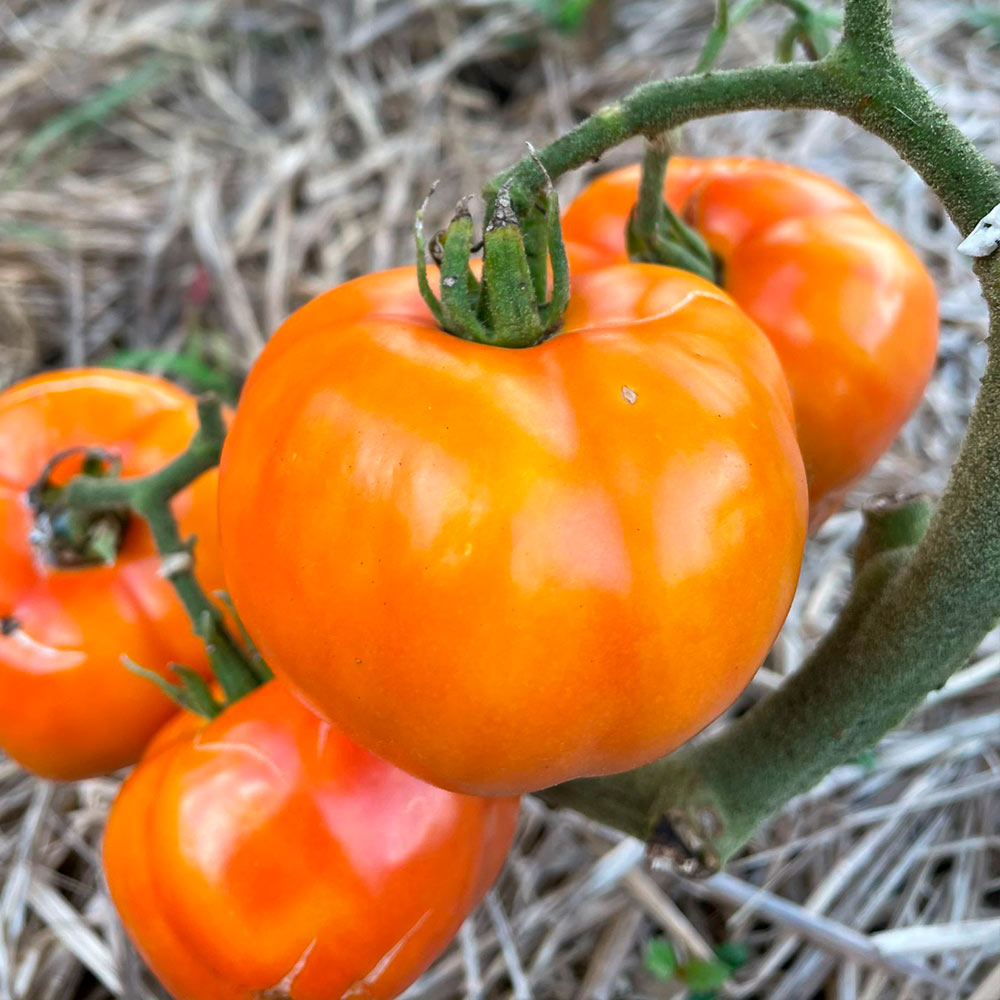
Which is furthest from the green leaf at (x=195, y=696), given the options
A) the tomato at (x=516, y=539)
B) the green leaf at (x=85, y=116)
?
the green leaf at (x=85, y=116)

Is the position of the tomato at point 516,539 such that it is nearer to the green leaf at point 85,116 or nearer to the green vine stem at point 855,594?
the green vine stem at point 855,594

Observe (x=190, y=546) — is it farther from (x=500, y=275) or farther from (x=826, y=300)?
(x=826, y=300)

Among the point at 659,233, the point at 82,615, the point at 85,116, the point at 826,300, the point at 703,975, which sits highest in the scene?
the point at 85,116

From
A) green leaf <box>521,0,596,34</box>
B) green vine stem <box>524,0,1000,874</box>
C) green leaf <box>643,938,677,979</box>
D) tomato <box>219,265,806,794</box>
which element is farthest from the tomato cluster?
green leaf <box>521,0,596,34</box>

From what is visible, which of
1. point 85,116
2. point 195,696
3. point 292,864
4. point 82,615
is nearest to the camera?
point 292,864

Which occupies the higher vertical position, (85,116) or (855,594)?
(85,116)

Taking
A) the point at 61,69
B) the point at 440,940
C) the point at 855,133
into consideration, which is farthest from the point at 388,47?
the point at 440,940

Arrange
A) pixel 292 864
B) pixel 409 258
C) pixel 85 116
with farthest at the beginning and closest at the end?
pixel 85 116 → pixel 409 258 → pixel 292 864

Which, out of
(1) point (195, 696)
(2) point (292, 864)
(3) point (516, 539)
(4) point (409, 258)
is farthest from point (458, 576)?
(4) point (409, 258)
